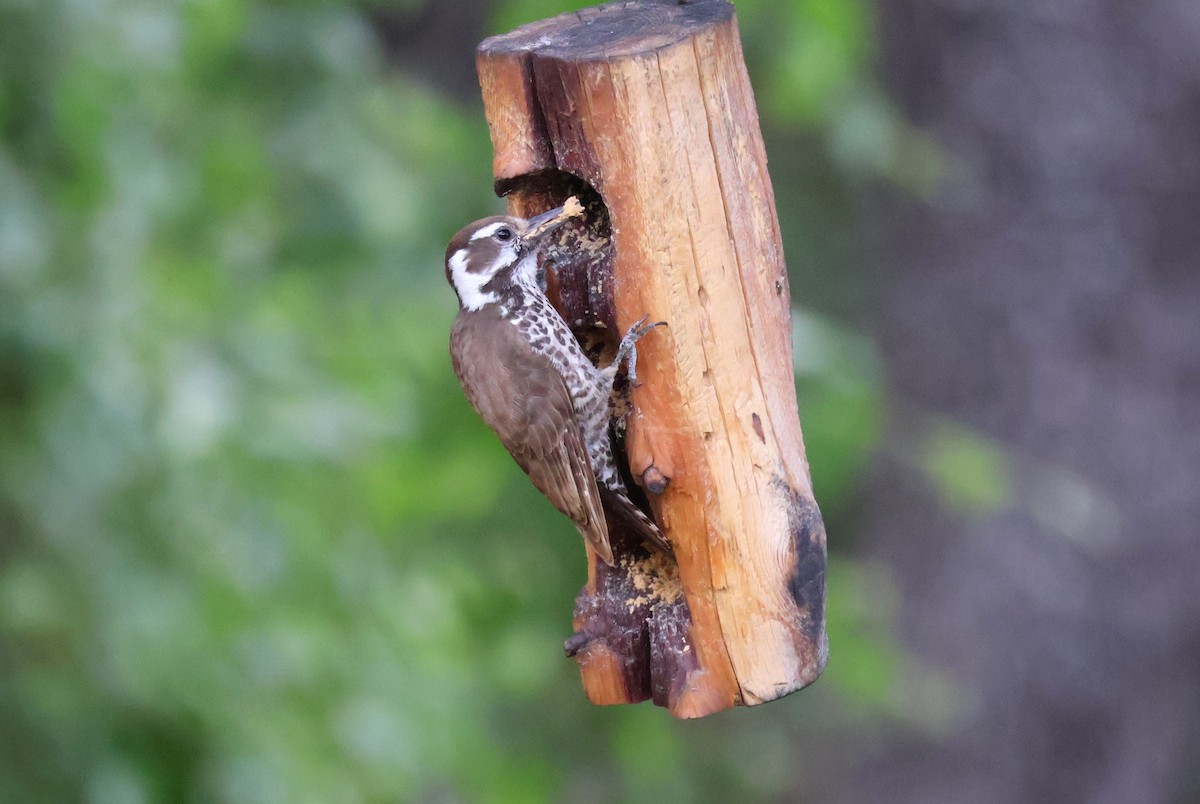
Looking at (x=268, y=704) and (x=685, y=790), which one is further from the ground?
Answer: (x=268, y=704)

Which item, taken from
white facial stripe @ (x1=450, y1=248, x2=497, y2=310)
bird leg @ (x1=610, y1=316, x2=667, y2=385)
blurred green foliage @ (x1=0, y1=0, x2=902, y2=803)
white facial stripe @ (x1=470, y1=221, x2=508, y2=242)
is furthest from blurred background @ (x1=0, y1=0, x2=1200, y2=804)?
bird leg @ (x1=610, y1=316, x2=667, y2=385)

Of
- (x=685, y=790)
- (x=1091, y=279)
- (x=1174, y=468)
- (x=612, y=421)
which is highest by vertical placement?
(x=612, y=421)

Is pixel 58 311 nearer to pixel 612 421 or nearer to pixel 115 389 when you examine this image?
pixel 115 389

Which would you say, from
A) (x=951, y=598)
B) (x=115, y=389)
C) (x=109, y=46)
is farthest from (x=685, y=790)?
(x=109, y=46)

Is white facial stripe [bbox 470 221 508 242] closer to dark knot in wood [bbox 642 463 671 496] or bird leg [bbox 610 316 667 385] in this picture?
bird leg [bbox 610 316 667 385]

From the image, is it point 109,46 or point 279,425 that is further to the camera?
point 279,425

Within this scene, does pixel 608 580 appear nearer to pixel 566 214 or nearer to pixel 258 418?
pixel 566 214

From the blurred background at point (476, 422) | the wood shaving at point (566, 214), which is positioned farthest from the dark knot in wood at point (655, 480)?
the blurred background at point (476, 422)

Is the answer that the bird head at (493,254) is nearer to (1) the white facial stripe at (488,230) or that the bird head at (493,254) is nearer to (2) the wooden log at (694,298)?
(1) the white facial stripe at (488,230)
